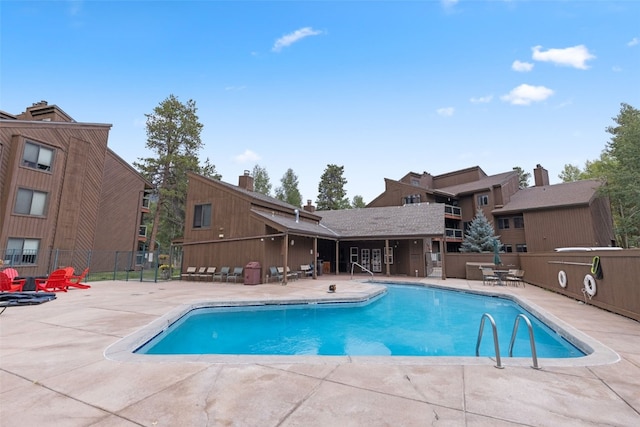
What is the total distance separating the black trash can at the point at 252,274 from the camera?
14.7m

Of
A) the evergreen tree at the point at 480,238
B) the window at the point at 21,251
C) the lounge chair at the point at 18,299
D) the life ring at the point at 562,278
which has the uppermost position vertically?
the evergreen tree at the point at 480,238

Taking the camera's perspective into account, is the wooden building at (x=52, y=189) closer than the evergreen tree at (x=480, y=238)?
Yes

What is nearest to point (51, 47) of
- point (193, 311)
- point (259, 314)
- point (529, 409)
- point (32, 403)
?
point (193, 311)

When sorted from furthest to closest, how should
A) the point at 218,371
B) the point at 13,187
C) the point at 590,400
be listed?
1. the point at 13,187
2. the point at 218,371
3. the point at 590,400

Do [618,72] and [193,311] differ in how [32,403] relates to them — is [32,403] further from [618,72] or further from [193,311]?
[618,72]

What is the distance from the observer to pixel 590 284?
8.95m

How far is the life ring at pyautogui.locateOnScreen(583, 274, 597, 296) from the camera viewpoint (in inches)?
344

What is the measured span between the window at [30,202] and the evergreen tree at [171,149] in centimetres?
825

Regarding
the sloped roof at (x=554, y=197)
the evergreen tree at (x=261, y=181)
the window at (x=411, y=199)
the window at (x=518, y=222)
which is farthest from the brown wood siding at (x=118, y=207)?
the window at (x=518, y=222)

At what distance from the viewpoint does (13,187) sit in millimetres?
16062

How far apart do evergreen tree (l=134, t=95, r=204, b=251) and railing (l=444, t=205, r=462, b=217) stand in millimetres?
25445

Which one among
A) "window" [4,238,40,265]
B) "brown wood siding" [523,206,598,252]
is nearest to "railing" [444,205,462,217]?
"brown wood siding" [523,206,598,252]

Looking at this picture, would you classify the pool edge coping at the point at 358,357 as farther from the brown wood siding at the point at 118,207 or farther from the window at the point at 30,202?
the brown wood siding at the point at 118,207

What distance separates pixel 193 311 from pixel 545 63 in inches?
791
